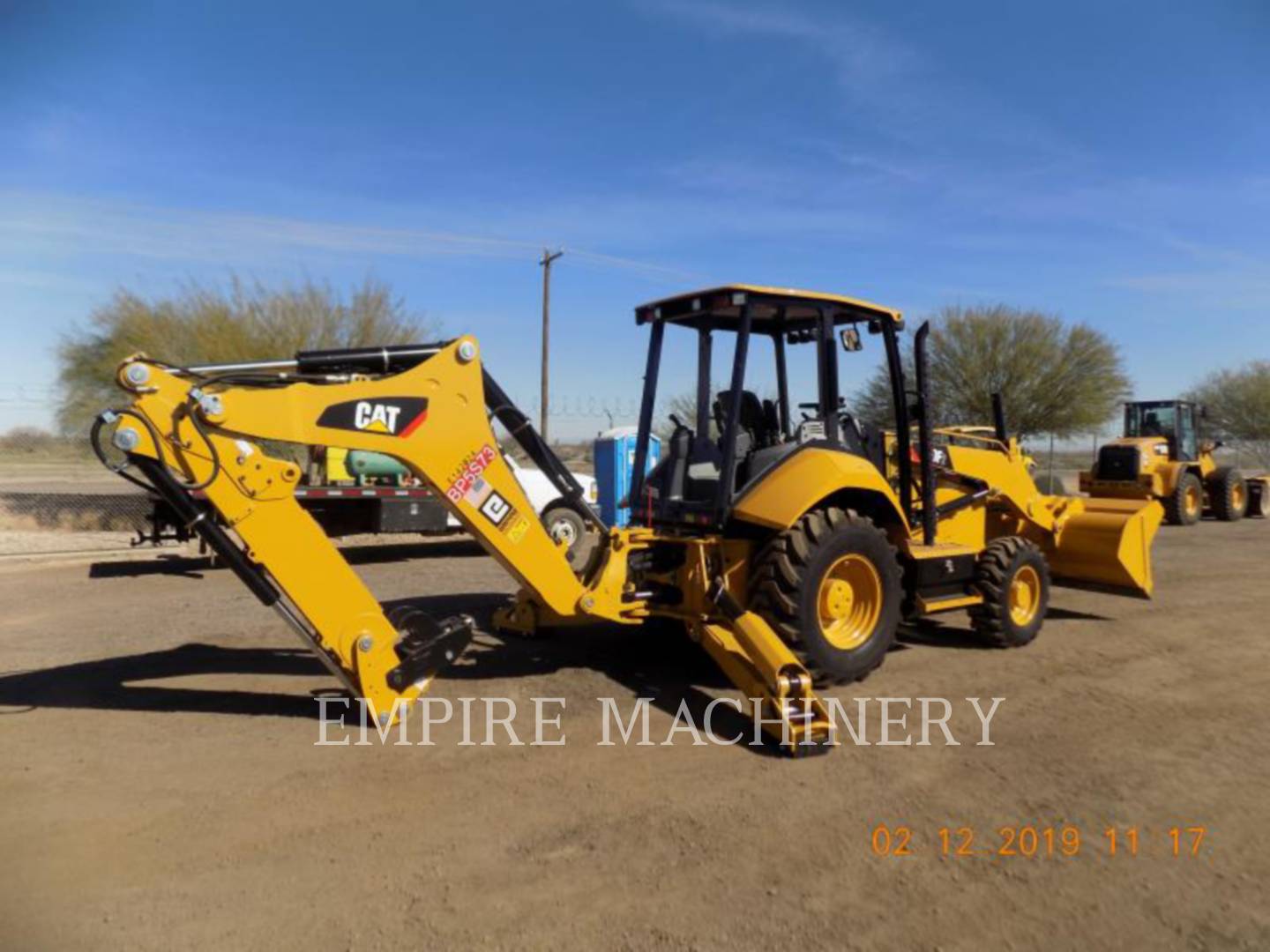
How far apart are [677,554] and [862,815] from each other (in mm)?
2349

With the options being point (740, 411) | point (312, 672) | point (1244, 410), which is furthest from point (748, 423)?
point (1244, 410)

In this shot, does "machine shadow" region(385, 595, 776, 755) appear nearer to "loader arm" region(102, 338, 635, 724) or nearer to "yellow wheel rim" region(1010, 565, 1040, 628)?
"loader arm" region(102, 338, 635, 724)

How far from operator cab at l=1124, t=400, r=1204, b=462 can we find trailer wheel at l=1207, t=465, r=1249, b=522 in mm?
717

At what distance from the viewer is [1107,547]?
7.71 meters

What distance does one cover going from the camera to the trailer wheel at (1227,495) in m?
19.3

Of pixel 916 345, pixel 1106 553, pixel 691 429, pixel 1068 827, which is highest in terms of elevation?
pixel 916 345

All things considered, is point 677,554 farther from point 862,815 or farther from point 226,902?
point 226,902

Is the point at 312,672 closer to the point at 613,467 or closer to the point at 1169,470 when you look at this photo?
the point at 613,467

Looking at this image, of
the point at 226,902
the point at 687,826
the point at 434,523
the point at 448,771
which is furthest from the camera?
the point at 434,523

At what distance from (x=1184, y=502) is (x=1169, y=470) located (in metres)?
0.70

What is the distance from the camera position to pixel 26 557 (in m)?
12.2

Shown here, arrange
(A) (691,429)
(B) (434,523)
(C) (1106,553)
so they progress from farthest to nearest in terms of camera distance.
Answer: (B) (434,523) → (C) (1106,553) → (A) (691,429)

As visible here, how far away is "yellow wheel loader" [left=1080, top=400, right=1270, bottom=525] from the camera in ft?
59.6

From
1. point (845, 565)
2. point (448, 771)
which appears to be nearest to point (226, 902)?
point (448, 771)
